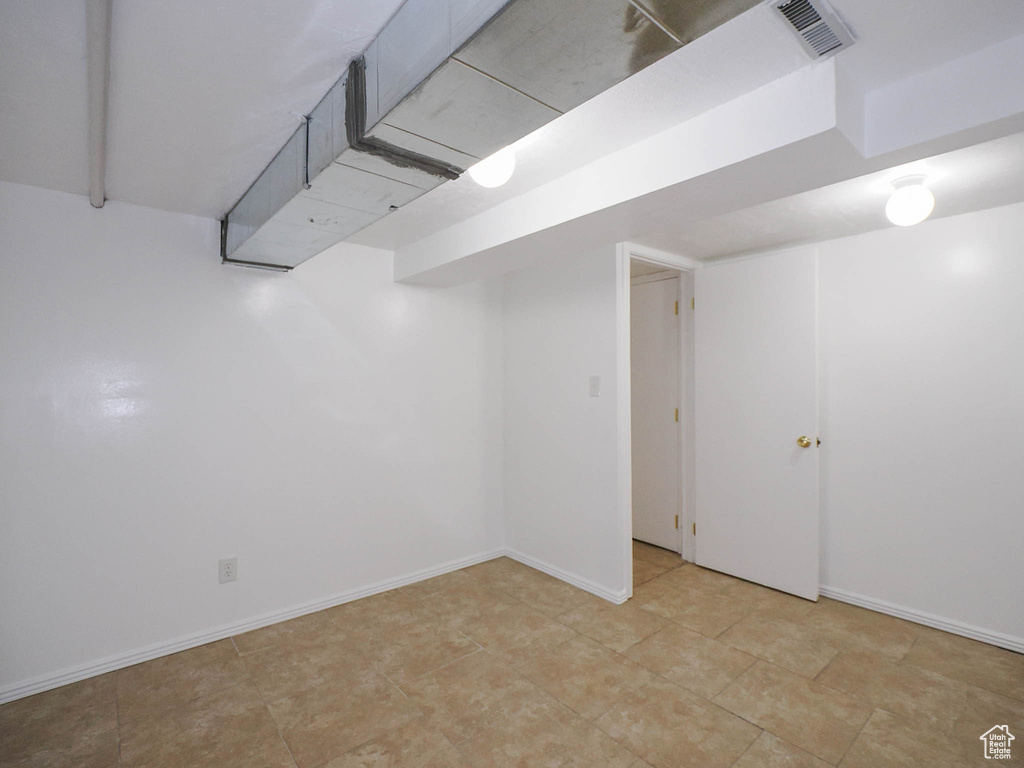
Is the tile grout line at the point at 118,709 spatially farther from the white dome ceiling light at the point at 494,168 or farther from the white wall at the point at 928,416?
the white wall at the point at 928,416

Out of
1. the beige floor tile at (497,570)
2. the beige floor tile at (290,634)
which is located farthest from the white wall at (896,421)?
the beige floor tile at (290,634)

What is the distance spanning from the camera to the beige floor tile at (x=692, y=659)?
7.47 feet

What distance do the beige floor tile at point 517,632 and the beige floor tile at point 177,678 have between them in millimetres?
1152

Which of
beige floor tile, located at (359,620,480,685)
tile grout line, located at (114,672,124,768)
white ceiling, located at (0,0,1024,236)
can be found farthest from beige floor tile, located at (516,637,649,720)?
white ceiling, located at (0,0,1024,236)

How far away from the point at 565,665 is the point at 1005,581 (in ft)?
7.46

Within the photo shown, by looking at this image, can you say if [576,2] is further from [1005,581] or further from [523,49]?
[1005,581]

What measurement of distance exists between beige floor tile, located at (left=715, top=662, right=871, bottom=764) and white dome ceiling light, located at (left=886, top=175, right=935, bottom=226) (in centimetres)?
210

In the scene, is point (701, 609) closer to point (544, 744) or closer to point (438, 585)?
point (544, 744)

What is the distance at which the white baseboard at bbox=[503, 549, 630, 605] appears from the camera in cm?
311

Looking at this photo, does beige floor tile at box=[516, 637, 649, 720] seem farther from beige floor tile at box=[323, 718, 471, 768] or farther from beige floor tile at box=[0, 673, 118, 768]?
beige floor tile at box=[0, 673, 118, 768]

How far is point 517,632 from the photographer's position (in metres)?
2.75

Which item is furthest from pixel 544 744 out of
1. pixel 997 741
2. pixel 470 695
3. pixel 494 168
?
pixel 494 168

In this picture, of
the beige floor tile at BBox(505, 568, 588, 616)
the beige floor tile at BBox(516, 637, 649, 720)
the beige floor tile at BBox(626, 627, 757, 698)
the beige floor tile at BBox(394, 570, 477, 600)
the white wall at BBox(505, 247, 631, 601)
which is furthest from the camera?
the beige floor tile at BBox(394, 570, 477, 600)

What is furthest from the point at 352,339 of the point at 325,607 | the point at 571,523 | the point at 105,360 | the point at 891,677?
the point at 891,677
